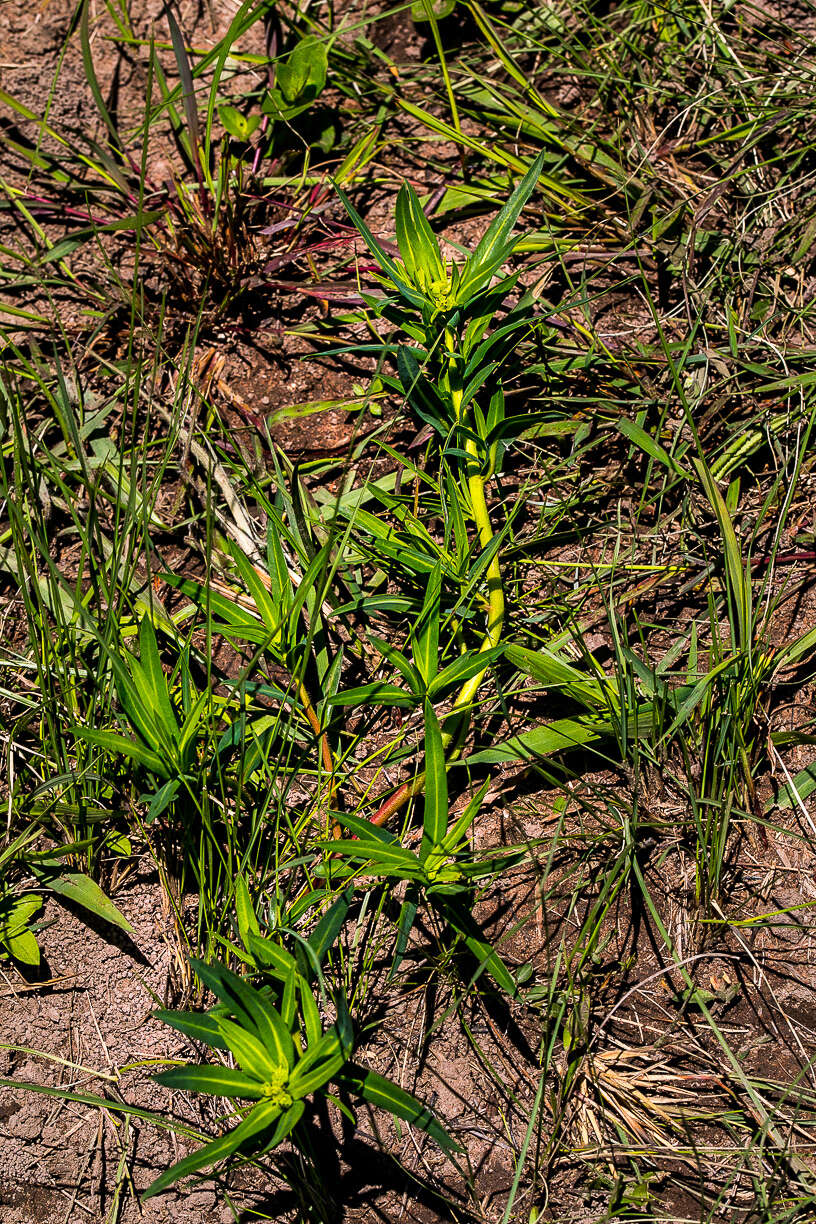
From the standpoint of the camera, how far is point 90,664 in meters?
2.01

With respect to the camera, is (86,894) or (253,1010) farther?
(86,894)

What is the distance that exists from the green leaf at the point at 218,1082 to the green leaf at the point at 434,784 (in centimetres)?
44

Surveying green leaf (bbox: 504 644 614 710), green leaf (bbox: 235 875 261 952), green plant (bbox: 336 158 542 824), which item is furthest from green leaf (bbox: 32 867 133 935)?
green leaf (bbox: 504 644 614 710)

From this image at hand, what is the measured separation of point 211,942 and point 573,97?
2.29 metres

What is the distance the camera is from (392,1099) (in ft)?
4.89

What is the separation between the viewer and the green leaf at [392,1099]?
1.48 m

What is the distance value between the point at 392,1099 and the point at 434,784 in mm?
503

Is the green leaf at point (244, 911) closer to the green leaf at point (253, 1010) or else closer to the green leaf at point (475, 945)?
the green leaf at point (253, 1010)

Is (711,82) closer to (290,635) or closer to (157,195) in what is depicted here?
(157,195)

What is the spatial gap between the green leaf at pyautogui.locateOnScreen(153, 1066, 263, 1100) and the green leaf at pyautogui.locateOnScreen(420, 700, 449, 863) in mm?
444

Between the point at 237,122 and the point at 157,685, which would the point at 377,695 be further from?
the point at 237,122

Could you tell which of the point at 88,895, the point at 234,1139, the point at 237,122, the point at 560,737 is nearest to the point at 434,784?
the point at 560,737

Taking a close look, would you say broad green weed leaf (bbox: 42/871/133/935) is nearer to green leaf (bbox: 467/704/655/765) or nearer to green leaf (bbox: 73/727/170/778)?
green leaf (bbox: 73/727/170/778)

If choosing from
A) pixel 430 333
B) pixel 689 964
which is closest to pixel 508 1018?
pixel 689 964
